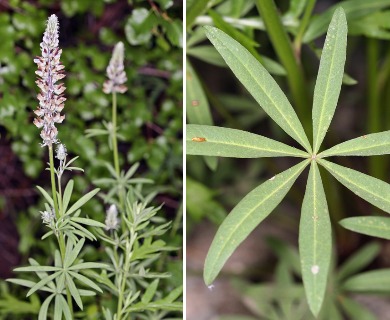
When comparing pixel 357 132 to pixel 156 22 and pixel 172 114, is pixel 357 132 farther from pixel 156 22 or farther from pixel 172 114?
pixel 156 22

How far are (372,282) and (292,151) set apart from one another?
17.6 inches

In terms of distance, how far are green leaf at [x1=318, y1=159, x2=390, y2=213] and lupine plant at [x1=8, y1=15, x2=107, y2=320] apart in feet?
0.88

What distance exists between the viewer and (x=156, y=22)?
0.89 m

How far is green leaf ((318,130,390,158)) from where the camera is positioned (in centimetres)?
67

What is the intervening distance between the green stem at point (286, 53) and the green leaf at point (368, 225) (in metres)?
0.28

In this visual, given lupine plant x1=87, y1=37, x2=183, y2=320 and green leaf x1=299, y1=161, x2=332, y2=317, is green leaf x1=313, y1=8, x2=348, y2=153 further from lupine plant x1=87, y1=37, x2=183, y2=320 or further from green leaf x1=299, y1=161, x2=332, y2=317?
lupine plant x1=87, y1=37, x2=183, y2=320

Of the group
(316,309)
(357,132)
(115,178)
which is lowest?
(316,309)

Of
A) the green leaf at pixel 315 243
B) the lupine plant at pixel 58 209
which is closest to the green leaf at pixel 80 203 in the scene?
the lupine plant at pixel 58 209

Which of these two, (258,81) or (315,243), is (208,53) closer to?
(258,81)

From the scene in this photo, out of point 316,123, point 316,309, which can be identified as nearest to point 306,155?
point 316,123

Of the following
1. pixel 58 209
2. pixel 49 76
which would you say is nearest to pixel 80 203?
pixel 58 209

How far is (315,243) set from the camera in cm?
64

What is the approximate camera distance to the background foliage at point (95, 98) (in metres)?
0.90

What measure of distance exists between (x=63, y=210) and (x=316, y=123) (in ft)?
0.97
